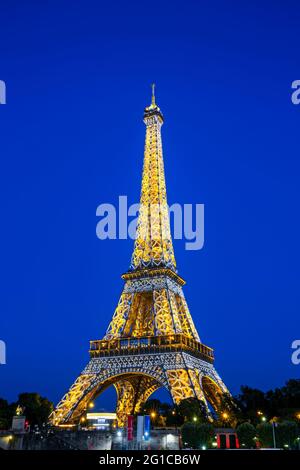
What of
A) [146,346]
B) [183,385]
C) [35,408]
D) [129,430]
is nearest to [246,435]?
[183,385]

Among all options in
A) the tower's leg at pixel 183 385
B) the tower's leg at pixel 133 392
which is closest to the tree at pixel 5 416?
the tower's leg at pixel 133 392

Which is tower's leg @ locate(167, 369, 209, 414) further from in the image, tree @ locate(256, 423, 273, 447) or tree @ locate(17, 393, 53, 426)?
tree @ locate(17, 393, 53, 426)

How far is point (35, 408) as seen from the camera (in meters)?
55.7

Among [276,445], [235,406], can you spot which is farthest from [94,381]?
[276,445]

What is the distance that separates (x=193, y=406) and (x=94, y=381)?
11926mm

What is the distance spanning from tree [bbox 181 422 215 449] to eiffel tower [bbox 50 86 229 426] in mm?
7786

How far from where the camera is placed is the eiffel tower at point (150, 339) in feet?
141

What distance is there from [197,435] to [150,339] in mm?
16021

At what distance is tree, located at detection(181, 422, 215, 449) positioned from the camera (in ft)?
101

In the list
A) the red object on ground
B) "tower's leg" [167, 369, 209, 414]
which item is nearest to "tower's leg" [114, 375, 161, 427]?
"tower's leg" [167, 369, 209, 414]

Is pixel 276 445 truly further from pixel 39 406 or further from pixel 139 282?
pixel 39 406

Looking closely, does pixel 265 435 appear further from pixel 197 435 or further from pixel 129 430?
pixel 129 430

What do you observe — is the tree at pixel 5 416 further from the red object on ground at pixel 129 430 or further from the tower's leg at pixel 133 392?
the red object on ground at pixel 129 430
